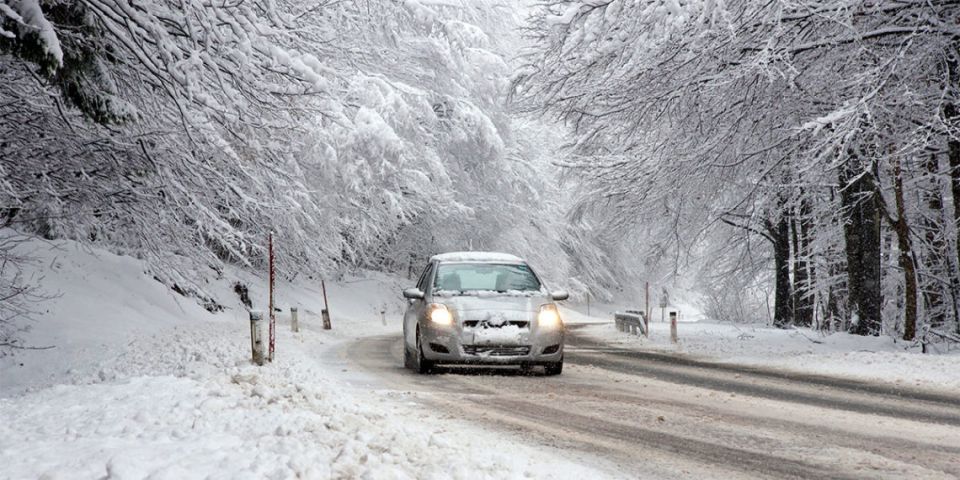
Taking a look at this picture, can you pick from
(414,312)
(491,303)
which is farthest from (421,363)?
(491,303)

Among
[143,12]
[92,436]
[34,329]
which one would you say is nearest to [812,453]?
[92,436]

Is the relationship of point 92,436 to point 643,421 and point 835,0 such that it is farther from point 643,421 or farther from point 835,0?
point 835,0

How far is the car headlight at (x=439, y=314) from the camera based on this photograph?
A: 40.3 feet

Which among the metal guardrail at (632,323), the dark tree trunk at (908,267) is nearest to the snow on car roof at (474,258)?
the dark tree trunk at (908,267)

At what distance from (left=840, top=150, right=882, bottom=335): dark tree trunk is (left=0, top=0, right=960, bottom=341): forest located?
0.13 feet

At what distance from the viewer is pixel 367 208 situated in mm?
29594

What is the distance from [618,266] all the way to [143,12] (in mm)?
52798

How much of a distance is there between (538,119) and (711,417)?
9.87 meters

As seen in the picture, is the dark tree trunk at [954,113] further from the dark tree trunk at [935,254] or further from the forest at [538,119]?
the dark tree trunk at [935,254]

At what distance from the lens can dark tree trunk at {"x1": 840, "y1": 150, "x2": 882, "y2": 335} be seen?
1716 cm

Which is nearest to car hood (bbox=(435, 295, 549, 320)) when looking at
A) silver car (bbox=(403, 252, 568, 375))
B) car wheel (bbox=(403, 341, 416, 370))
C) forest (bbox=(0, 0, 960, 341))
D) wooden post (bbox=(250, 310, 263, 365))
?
silver car (bbox=(403, 252, 568, 375))

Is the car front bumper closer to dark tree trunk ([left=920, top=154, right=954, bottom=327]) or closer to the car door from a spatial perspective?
the car door

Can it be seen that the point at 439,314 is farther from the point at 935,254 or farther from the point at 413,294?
the point at 935,254

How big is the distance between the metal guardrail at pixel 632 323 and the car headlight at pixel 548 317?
41.5 ft
